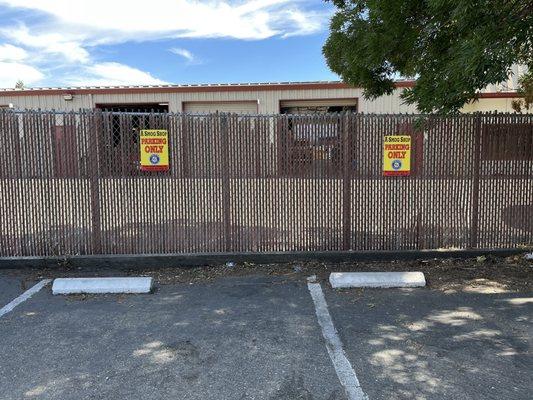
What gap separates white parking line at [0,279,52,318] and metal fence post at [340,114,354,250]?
4169 millimetres

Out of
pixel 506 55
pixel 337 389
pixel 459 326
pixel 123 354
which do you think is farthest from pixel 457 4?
pixel 123 354

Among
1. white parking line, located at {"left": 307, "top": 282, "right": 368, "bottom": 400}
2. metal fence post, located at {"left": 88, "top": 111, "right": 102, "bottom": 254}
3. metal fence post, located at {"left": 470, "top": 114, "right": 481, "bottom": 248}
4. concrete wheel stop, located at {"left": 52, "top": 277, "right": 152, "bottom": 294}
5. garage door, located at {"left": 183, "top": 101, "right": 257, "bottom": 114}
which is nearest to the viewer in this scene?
white parking line, located at {"left": 307, "top": 282, "right": 368, "bottom": 400}

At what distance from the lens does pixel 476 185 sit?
6.89 metres

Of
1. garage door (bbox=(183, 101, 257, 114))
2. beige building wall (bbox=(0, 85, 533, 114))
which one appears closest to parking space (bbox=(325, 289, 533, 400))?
beige building wall (bbox=(0, 85, 533, 114))

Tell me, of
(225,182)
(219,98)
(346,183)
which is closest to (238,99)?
(219,98)

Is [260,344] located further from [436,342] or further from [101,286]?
[101,286]

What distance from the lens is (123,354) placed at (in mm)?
4070

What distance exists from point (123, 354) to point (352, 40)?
232 inches

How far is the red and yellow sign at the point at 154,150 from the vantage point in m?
6.57

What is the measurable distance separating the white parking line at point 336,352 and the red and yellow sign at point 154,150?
2813 mm

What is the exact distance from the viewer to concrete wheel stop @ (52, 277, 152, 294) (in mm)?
5684

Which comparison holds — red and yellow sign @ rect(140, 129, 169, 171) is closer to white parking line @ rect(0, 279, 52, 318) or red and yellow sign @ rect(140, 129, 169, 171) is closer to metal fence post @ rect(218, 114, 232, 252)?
metal fence post @ rect(218, 114, 232, 252)

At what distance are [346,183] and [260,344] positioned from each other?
10.6 ft

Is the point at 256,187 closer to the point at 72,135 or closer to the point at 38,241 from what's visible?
the point at 72,135
